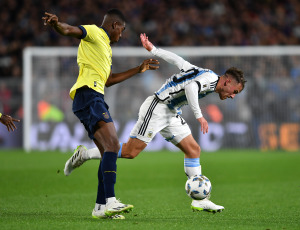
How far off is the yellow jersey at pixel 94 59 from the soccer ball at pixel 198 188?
1524mm

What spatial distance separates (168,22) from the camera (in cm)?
2258

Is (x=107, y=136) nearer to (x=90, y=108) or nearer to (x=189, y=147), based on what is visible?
(x=90, y=108)

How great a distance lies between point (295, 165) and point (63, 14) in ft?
38.2

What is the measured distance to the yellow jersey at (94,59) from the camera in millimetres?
6996

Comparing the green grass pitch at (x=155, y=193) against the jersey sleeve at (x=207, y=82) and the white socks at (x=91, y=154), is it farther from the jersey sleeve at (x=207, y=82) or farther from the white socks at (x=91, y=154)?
the jersey sleeve at (x=207, y=82)

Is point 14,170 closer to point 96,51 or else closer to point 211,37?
point 96,51

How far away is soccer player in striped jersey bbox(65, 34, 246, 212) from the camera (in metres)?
7.82

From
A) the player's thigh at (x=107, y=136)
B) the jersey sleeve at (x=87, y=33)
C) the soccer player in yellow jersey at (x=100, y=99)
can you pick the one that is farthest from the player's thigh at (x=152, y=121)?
the jersey sleeve at (x=87, y=33)

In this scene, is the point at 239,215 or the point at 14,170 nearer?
the point at 239,215

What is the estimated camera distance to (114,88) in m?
19.5

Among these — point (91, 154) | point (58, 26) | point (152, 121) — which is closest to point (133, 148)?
point (152, 121)

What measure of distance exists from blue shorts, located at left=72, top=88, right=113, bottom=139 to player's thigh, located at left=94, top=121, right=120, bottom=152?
0.05m

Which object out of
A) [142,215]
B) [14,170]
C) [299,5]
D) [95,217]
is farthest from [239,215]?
[299,5]

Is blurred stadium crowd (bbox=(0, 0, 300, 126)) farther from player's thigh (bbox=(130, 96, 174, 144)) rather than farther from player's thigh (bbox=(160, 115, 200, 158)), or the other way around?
player's thigh (bbox=(160, 115, 200, 158))
